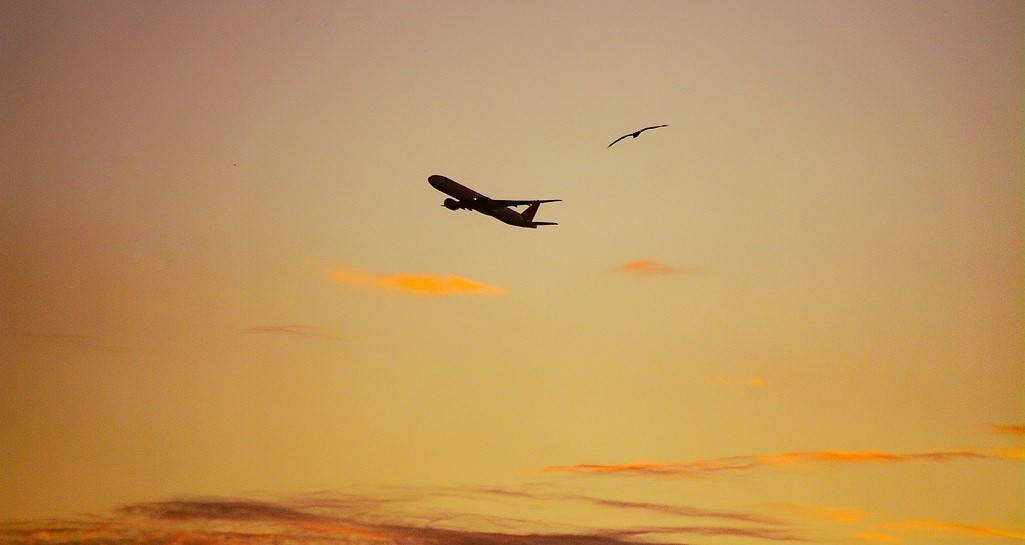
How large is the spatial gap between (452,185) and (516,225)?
7681 millimetres

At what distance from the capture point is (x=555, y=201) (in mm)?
83000

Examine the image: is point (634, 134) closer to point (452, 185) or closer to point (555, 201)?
point (555, 201)

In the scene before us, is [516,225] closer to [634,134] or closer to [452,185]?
[452,185]

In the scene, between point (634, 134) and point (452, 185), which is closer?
point (634, 134)

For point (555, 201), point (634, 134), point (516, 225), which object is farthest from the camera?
point (516, 225)

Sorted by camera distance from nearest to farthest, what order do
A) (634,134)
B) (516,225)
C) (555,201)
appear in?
1. (634,134)
2. (555,201)
3. (516,225)

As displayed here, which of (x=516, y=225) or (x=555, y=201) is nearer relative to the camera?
(x=555, y=201)

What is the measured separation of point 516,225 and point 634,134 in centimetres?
1683

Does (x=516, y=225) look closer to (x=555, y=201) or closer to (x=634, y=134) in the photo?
(x=555, y=201)

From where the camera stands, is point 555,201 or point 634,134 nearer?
point 634,134

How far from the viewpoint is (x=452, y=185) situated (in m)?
85.7

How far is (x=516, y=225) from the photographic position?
3578 inches

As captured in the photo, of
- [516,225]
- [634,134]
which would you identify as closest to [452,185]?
[516,225]

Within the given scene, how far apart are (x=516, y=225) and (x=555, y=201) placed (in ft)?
27.9
